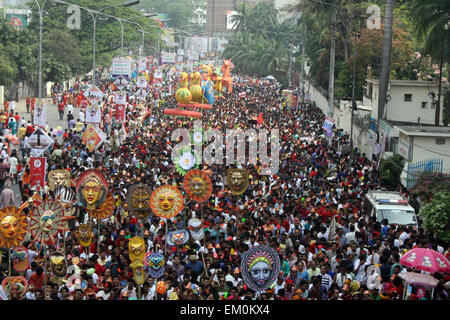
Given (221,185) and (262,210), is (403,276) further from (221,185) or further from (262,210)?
(221,185)

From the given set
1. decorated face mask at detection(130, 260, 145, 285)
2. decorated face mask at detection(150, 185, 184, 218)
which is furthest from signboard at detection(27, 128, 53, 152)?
decorated face mask at detection(130, 260, 145, 285)

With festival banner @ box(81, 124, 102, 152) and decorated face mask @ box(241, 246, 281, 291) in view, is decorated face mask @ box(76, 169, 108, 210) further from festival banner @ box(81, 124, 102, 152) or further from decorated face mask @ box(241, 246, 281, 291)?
festival banner @ box(81, 124, 102, 152)

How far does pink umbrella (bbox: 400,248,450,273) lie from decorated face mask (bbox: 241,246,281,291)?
1.70 meters

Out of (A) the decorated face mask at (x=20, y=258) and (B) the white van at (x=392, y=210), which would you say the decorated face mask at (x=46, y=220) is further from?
(B) the white van at (x=392, y=210)

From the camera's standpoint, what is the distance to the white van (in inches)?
565

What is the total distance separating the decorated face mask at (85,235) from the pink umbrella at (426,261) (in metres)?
4.99

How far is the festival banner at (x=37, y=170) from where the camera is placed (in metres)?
16.1

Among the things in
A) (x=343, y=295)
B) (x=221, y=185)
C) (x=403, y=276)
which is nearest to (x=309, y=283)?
(x=343, y=295)

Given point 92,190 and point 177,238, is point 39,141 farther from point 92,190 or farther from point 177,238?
point 177,238

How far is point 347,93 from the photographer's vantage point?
41.6 meters

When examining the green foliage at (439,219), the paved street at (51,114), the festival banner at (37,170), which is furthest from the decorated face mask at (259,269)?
the paved street at (51,114)

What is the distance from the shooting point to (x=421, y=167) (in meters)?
20.6
